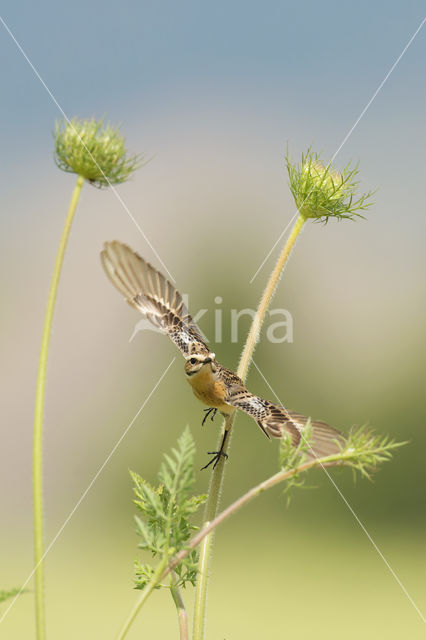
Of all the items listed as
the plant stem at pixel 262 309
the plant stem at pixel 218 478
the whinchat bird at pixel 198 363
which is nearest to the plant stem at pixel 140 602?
the plant stem at pixel 218 478

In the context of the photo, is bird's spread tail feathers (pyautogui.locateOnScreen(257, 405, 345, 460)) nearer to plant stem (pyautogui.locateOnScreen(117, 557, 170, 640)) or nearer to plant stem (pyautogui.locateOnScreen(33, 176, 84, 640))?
plant stem (pyautogui.locateOnScreen(117, 557, 170, 640))

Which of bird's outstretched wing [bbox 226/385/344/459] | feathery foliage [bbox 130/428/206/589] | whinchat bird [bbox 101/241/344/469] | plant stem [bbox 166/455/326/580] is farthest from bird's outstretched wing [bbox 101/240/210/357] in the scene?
plant stem [bbox 166/455/326/580]

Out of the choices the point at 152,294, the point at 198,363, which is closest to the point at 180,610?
the point at 198,363

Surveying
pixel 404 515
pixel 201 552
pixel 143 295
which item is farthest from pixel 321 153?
pixel 404 515

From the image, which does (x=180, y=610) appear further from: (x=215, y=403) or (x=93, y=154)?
(x=93, y=154)

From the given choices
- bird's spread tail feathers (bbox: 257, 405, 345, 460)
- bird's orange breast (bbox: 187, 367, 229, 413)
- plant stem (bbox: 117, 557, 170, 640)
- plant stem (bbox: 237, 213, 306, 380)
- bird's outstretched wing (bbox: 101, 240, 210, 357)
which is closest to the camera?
plant stem (bbox: 117, 557, 170, 640)

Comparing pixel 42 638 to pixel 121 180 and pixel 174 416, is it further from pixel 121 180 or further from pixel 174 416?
pixel 174 416
